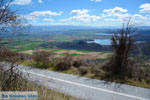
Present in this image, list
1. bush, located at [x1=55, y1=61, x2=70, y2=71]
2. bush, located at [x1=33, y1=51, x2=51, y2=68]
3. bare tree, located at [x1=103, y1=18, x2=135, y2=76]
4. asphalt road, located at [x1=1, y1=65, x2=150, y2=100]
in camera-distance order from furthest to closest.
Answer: bush, located at [x1=33, y1=51, x2=51, y2=68]
bush, located at [x1=55, y1=61, x2=70, y2=71]
bare tree, located at [x1=103, y1=18, x2=135, y2=76]
asphalt road, located at [x1=1, y1=65, x2=150, y2=100]

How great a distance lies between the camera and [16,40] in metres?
3.83

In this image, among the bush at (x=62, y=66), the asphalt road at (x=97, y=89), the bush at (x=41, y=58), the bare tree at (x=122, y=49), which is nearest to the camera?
the asphalt road at (x=97, y=89)

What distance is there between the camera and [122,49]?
1038 centimetres

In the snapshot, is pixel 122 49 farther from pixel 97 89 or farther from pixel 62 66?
pixel 62 66

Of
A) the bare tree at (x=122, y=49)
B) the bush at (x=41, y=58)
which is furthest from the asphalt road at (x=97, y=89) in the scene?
the bush at (x=41, y=58)

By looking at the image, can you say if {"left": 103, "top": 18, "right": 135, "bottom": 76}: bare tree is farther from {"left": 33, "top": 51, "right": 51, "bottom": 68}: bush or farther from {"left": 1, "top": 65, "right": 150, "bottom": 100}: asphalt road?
{"left": 33, "top": 51, "right": 51, "bottom": 68}: bush

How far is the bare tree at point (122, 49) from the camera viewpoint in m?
10.2

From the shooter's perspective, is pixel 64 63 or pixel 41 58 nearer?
pixel 64 63

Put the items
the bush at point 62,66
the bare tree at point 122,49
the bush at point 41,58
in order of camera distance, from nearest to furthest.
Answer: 1. the bare tree at point 122,49
2. the bush at point 62,66
3. the bush at point 41,58

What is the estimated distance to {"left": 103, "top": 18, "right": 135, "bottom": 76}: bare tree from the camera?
10190 millimetres

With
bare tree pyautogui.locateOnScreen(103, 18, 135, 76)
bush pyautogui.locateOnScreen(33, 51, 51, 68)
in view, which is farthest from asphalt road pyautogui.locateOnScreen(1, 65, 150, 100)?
bush pyautogui.locateOnScreen(33, 51, 51, 68)

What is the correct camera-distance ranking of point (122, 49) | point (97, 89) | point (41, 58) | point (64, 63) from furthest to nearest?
point (41, 58), point (64, 63), point (122, 49), point (97, 89)

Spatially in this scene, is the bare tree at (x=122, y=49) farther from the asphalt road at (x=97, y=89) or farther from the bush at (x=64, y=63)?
the bush at (x=64, y=63)

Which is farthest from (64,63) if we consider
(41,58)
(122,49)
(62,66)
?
(122,49)
